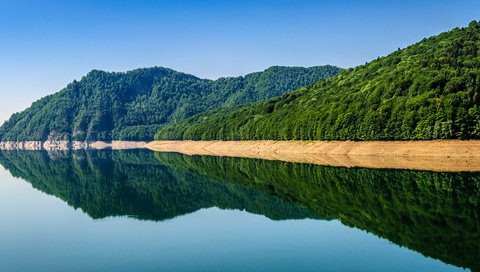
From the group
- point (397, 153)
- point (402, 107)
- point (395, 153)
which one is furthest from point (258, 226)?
point (402, 107)

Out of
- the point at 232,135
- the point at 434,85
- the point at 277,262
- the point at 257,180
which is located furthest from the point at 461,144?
the point at 232,135

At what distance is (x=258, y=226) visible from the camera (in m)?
36.9

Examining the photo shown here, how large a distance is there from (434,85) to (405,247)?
258 feet

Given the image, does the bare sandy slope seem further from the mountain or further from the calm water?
the calm water

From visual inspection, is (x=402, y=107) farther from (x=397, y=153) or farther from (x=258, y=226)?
(x=258, y=226)

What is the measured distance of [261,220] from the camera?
39.2m

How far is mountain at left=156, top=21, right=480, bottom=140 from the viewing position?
8125 cm

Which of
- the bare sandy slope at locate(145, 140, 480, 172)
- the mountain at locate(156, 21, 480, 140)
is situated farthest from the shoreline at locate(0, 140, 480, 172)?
the mountain at locate(156, 21, 480, 140)

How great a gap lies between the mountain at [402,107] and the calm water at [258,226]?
2381 cm

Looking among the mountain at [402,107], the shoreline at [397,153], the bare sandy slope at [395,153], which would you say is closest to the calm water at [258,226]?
the shoreline at [397,153]

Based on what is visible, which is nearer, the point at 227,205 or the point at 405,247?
the point at 405,247

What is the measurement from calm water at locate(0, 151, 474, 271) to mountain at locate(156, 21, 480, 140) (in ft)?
78.1

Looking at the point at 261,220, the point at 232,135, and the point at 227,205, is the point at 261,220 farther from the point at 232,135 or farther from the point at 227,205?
the point at 232,135

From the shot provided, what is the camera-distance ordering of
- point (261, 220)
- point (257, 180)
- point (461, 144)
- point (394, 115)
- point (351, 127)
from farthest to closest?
1. point (351, 127)
2. point (394, 115)
3. point (461, 144)
4. point (257, 180)
5. point (261, 220)
